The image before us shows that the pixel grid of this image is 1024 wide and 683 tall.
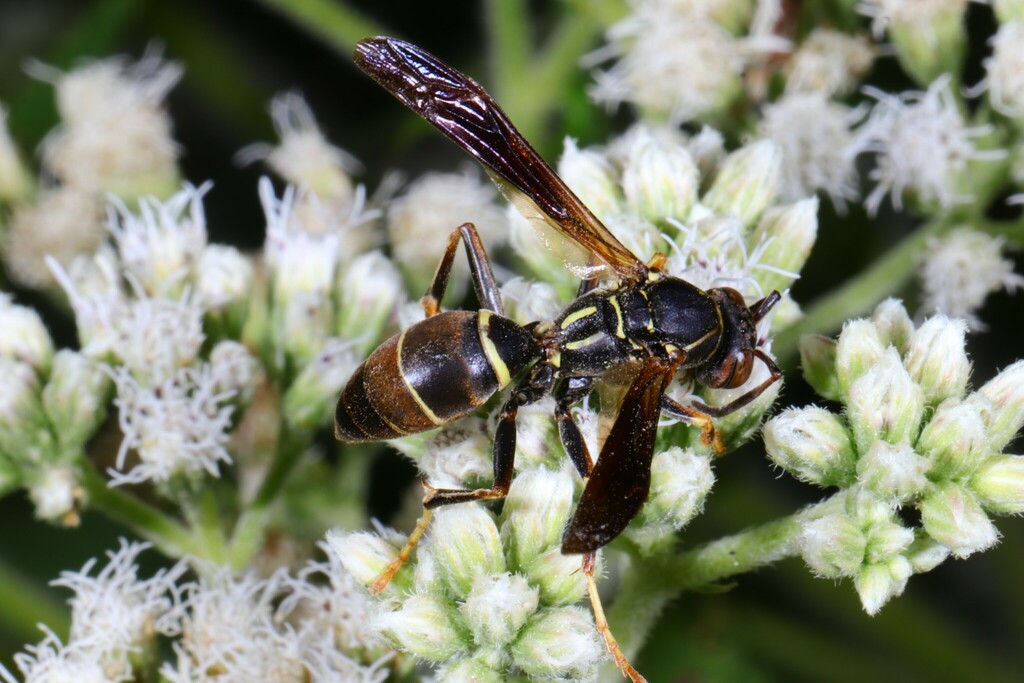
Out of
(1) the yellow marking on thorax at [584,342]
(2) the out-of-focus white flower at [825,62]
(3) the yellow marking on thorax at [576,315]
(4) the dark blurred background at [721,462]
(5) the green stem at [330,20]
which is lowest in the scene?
(4) the dark blurred background at [721,462]

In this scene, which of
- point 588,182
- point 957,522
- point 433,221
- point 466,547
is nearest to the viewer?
point 957,522

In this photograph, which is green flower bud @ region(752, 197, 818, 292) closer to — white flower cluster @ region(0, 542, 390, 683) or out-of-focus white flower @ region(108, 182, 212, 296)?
white flower cluster @ region(0, 542, 390, 683)

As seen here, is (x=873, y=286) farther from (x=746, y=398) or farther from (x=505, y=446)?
(x=505, y=446)

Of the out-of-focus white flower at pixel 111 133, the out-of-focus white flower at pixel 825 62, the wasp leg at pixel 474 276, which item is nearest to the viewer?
the wasp leg at pixel 474 276

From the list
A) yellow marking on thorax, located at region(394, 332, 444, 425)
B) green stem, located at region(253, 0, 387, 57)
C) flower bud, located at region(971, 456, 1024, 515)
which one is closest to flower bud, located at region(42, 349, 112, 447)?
yellow marking on thorax, located at region(394, 332, 444, 425)

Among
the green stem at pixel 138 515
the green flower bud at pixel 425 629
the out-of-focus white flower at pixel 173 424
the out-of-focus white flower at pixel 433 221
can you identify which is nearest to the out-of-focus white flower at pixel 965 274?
the out-of-focus white flower at pixel 433 221

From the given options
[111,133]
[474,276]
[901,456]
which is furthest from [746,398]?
[111,133]

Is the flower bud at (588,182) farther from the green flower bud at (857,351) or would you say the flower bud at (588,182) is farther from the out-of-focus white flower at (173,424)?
the out-of-focus white flower at (173,424)
